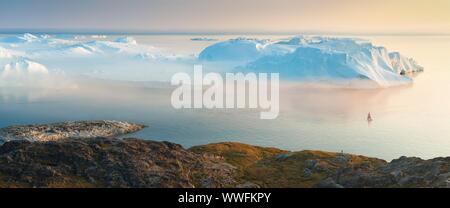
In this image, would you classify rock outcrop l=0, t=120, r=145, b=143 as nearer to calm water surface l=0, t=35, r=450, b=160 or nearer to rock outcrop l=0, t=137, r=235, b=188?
calm water surface l=0, t=35, r=450, b=160

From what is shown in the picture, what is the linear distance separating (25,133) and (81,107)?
69.2 metres

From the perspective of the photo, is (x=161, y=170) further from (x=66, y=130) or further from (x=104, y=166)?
(x=66, y=130)

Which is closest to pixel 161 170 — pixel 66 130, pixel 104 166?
pixel 104 166

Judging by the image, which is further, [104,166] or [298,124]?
[298,124]

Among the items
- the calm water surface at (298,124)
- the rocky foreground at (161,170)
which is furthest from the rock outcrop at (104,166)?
the calm water surface at (298,124)

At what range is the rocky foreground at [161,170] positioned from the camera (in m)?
58.5

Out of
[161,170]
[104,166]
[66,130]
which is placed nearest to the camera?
[104,166]

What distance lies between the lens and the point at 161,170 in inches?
2530

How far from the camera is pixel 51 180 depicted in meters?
58.2

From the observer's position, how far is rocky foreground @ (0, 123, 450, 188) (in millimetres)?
58500

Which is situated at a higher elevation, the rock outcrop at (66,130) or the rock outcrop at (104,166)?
the rock outcrop at (104,166)

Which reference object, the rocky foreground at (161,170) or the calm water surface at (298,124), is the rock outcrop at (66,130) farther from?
the rocky foreground at (161,170)
